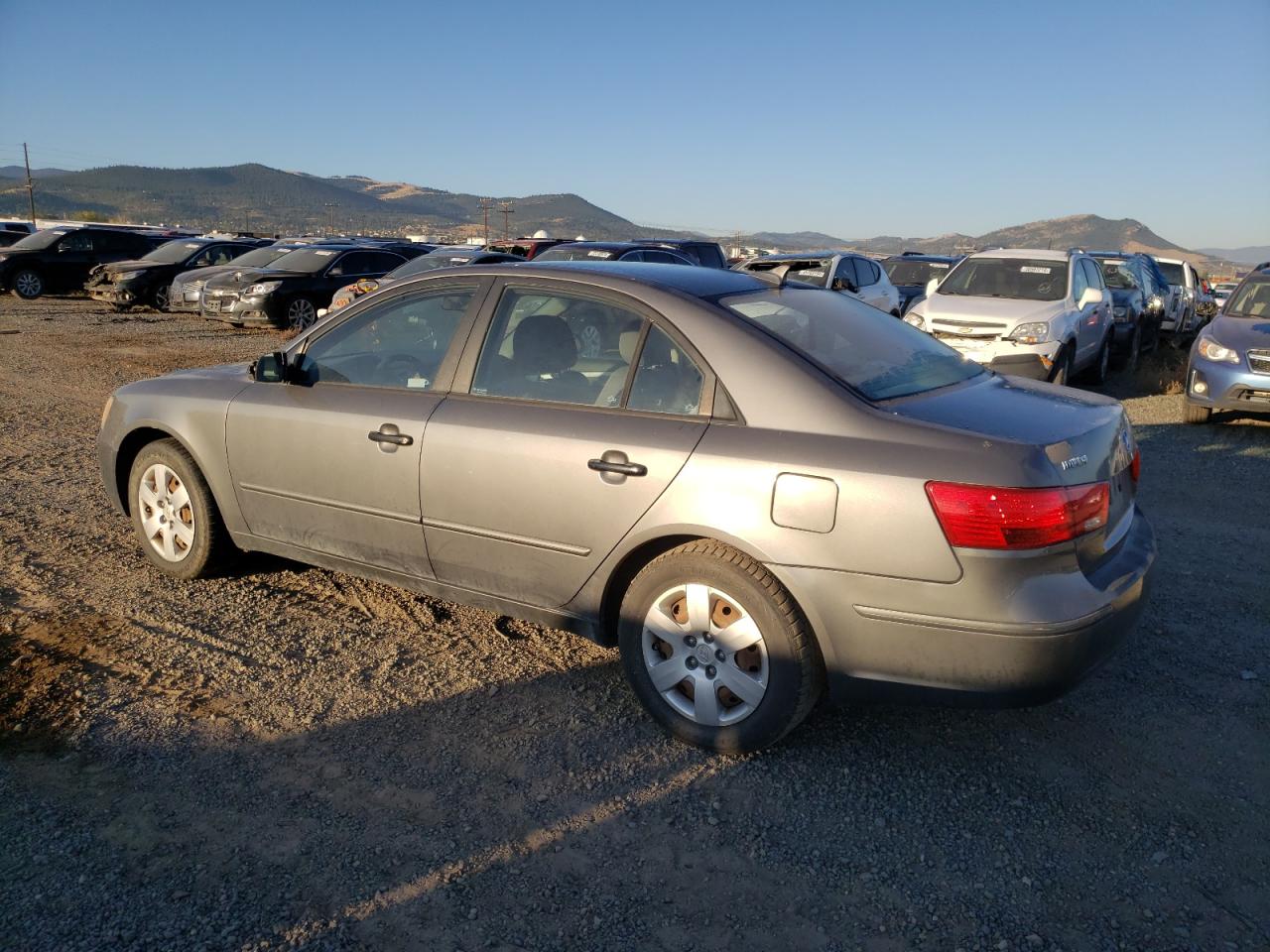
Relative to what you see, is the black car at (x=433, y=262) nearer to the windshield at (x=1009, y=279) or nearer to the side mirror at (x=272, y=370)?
the windshield at (x=1009, y=279)

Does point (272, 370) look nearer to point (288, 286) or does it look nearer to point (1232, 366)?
point (1232, 366)

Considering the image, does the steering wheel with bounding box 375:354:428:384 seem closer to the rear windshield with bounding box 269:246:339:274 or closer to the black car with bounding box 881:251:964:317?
the rear windshield with bounding box 269:246:339:274

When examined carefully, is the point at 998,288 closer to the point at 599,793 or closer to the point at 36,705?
the point at 599,793

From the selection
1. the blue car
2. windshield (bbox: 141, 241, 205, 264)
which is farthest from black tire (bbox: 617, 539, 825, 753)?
windshield (bbox: 141, 241, 205, 264)

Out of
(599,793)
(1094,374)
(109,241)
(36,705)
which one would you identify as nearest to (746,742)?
(599,793)

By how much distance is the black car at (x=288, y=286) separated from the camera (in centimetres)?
1638

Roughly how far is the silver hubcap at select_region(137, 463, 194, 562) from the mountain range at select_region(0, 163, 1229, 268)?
108387 millimetres

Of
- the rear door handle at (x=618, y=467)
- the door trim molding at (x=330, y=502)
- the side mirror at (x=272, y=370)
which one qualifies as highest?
the side mirror at (x=272, y=370)

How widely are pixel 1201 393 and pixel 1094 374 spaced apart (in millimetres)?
3153

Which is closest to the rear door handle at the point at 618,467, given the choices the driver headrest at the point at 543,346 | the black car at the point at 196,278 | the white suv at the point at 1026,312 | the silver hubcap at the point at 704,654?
the silver hubcap at the point at 704,654

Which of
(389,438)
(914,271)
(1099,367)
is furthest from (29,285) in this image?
(389,438)

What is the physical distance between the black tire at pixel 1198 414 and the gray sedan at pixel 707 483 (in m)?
6.85

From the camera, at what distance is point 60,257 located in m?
22.2

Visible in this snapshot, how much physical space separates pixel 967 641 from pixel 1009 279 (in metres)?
9.83
